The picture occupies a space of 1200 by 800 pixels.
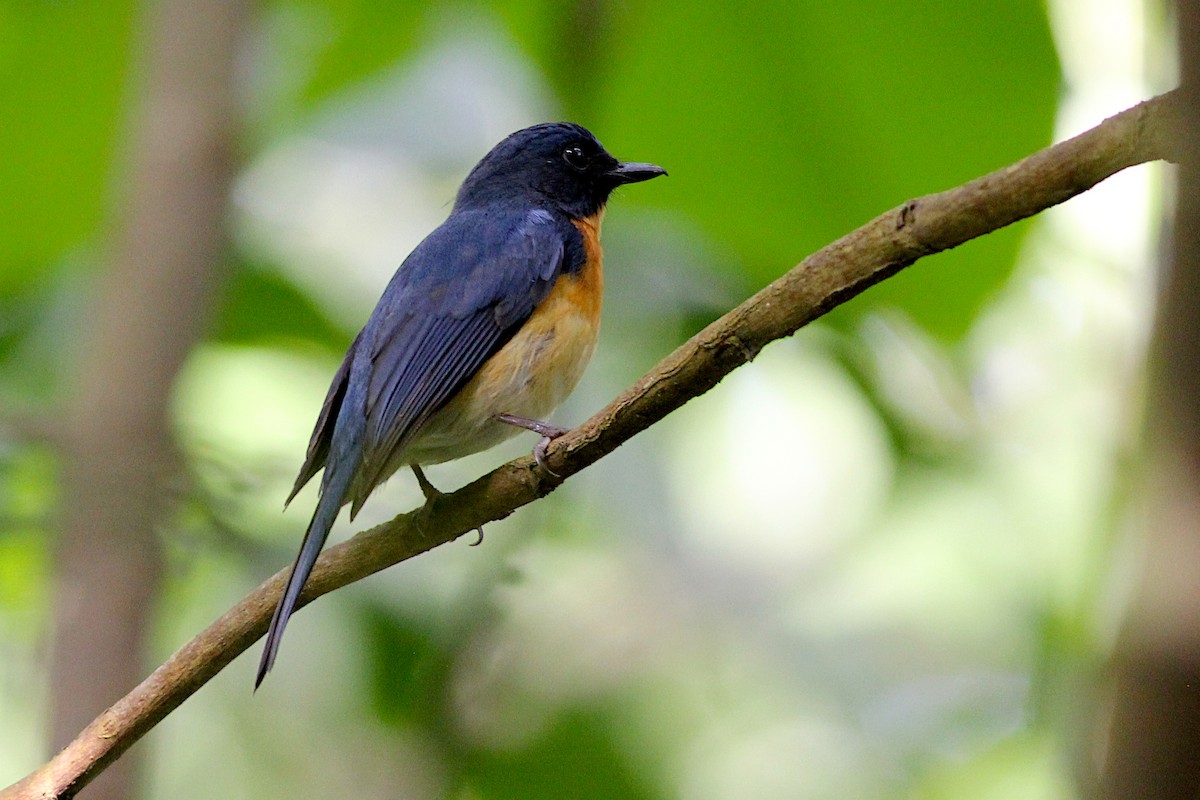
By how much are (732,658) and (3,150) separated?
11.3 feet

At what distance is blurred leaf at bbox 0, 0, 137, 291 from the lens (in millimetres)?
4637

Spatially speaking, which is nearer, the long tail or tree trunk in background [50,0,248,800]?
the long tail

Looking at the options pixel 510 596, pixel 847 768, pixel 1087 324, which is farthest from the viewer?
pixel 847 768

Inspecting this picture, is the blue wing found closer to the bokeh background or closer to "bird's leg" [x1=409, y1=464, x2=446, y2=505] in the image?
"bird's leg" [x1=409, y1=464, x2=446, y2=505]

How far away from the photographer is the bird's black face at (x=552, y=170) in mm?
4602

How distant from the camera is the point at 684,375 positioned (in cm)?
238

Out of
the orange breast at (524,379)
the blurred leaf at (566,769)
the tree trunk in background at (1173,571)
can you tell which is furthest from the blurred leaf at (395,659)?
the tree trunk in background at (1173,571)

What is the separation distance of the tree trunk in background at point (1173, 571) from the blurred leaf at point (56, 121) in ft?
14.7

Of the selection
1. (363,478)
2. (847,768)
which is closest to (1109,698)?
(363,478)

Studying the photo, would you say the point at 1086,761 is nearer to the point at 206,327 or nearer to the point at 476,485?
the point at 476,485

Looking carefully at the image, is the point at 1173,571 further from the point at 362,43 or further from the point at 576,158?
the point at 362,43

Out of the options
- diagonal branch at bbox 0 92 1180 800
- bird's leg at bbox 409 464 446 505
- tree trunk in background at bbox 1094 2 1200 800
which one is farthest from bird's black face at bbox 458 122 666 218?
tree trunk in background at bbox 1094 2 1200 800

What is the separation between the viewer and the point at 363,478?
3.47 meters

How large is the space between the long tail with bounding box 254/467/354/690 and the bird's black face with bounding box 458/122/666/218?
1.60 m
